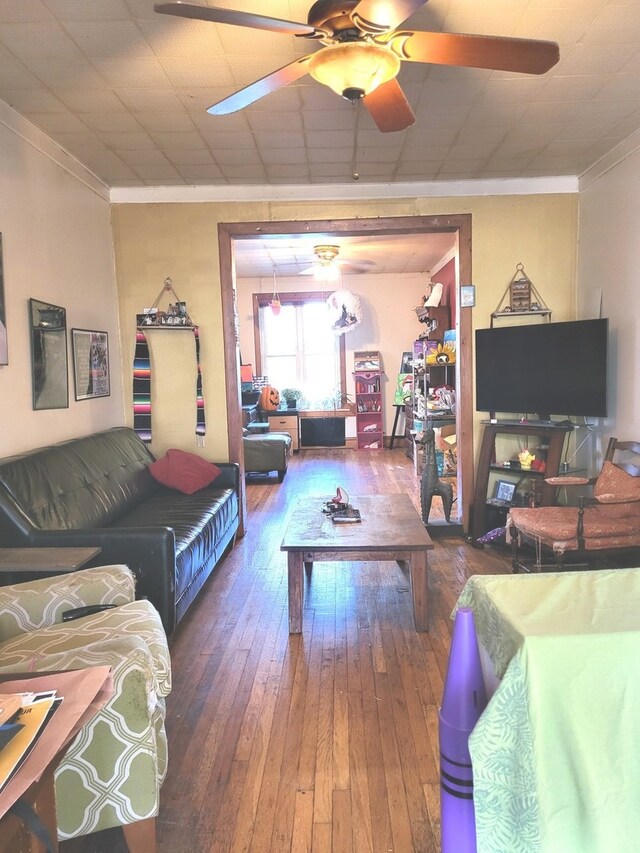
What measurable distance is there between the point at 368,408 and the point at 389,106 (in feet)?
21.3

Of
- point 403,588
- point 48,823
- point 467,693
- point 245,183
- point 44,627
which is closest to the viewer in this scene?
point 48,823

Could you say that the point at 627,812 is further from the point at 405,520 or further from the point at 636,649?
→ the point at 405,520

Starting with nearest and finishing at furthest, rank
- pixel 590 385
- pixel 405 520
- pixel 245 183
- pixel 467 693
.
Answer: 1. pixel 467 693
2. pixel 405 520
3. pixel 590 385
4. pixel 245 183

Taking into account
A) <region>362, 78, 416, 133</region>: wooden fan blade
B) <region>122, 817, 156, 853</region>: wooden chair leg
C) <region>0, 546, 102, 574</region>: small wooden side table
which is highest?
<region>362, 78, 416, 133</region>: wooden fan blade

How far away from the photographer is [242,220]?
4.23 m

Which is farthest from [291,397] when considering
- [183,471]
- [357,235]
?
[183,471]

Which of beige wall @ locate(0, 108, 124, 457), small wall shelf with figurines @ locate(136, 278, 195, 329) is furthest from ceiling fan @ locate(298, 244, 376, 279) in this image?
beige wall @ locate(0, 108, 124, 457)

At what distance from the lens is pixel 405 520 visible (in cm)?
309

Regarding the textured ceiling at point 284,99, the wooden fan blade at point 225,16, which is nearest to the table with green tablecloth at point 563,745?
the wooden fan blade at point 225,16

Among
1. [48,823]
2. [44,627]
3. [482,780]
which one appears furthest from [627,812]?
[44,627]

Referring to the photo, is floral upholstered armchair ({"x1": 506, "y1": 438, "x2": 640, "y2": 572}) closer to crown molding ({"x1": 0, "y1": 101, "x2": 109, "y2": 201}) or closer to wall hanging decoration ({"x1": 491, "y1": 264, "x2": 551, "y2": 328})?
wall hanging decoration ({"x1": 491, "y1": 264, "x2": 551, "y2": 328})

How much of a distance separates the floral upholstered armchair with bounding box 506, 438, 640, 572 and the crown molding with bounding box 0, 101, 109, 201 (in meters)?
3.49

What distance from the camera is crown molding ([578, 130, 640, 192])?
338cm

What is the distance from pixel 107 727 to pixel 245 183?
12.3 ft
